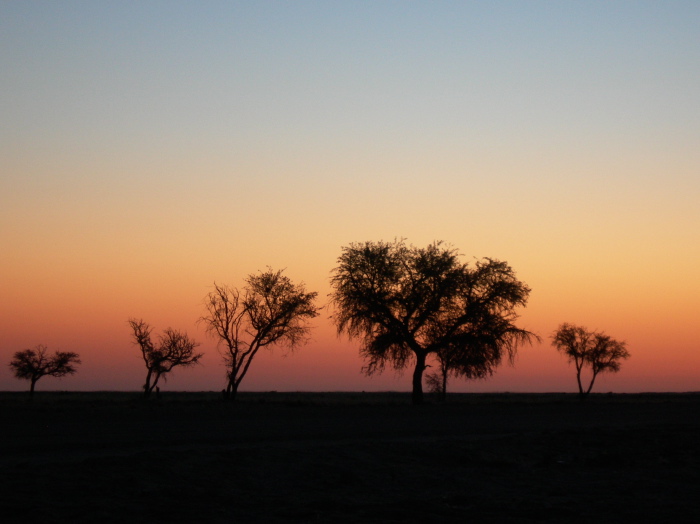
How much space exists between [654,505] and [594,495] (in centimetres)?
128

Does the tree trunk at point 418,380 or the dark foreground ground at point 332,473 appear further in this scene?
the tree trunk at point 418,380

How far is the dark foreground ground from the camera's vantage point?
1356cm

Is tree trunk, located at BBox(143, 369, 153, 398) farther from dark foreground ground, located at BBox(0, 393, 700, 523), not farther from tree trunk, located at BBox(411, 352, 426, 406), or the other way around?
dark foreground ground, located at BBox(0, 393, 700, 523)

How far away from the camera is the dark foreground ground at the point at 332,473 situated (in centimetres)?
1356

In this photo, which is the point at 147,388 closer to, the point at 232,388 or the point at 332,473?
the point at 232,388

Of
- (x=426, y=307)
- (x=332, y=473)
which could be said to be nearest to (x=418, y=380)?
(x=426, y=307)

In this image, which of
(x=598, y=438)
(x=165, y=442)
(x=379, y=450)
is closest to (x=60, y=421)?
(x=165, y=442)

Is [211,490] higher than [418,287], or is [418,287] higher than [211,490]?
[418,287]

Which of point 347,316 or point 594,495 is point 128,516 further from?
point 347,316

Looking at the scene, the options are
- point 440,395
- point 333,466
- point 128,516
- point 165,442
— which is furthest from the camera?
point 440,395

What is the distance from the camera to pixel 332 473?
56.4ft

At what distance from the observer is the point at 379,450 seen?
2020 centimetres

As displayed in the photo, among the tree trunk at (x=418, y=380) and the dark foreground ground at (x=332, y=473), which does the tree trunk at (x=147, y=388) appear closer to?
the tree trunk at (x=418, y=380)

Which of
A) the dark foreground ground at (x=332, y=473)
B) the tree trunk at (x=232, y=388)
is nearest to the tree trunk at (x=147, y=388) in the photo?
the tree trunk at (x=232, y=388)
